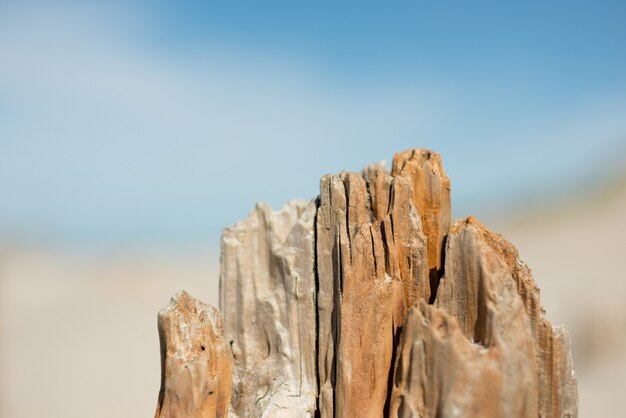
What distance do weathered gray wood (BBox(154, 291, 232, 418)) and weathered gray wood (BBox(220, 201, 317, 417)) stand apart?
1.70 feet

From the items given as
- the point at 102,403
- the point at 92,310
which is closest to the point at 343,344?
the point at 102,403

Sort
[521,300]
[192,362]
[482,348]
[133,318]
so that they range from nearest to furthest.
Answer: [482,348], [521,300], [192,362], [133,318]

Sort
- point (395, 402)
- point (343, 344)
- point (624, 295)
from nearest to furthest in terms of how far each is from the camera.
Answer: point (395, 402)
point (343, 344)
point (624, 295)

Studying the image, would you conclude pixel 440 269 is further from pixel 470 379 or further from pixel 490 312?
pixel 470 379

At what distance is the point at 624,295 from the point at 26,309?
41.2m

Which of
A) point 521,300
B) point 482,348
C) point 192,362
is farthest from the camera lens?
point 192,362

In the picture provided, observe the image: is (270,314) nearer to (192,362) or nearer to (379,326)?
(192,362)

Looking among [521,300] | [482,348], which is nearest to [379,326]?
[482,348]

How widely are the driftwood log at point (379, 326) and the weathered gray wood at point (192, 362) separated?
0.01 meters

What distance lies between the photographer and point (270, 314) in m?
7.33

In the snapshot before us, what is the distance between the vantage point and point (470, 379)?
5512 mm

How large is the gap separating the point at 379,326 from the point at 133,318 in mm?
37372

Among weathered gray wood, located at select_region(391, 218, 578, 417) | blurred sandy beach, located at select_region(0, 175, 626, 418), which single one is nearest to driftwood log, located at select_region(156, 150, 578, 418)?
weathered gray wood, located at select_region(391, 218, 578, 417)

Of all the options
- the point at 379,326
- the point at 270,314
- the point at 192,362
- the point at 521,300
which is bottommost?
the point at 192,362
